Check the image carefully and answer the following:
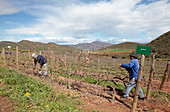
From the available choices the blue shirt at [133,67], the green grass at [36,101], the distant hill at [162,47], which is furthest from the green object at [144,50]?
the distant hill at [162,47]

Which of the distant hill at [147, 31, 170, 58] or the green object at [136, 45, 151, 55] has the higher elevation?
the distant hill at [147, 31, 170, 58]

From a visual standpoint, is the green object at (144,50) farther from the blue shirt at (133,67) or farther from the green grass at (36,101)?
the green grass at (36,101)

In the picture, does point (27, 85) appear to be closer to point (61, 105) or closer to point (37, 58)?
point (61, 105)

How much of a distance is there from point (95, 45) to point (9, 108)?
3.45 meters

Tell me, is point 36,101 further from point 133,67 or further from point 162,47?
point 162,47

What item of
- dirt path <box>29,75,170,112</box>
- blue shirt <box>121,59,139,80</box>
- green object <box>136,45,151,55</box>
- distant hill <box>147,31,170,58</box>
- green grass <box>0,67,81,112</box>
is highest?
distant hill <box>147,31,170,58</box>

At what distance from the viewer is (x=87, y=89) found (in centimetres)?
458

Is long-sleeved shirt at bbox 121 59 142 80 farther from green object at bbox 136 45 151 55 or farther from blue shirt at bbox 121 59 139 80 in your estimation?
green object at bbox 136 45 151 55

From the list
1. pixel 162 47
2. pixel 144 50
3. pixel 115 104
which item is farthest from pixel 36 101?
pixel 162 47

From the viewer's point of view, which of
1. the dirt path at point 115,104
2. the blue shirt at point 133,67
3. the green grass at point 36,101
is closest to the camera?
the green grass at point 36,101

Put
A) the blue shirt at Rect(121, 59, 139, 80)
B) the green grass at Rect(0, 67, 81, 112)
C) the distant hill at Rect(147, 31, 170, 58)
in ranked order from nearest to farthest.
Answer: the green grass at Rect(0, 67, 81, 112) → the blue shirt at Rect(121, 59, 139, 80) → the distant hill at Rect(147, 31, 170, 58)

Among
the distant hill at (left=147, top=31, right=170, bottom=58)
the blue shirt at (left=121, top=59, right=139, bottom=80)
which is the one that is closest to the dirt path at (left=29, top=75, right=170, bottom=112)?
the blue shirt at (left=121, top=59, right=139, bottom=80)

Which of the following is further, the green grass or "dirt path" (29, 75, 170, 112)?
"dirt path" (29, 75, 170, 112)

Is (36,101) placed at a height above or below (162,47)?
below
